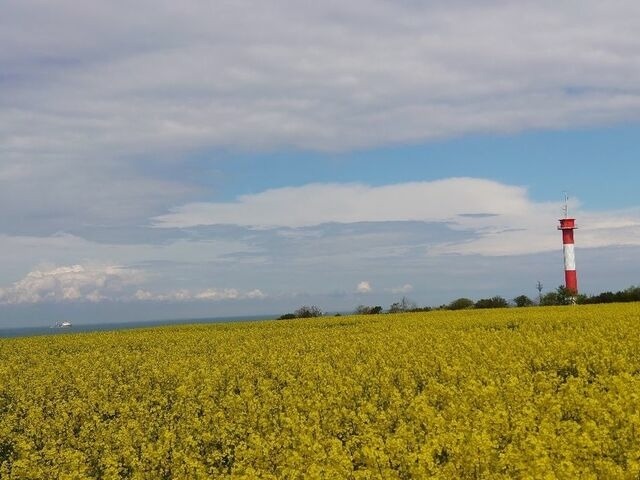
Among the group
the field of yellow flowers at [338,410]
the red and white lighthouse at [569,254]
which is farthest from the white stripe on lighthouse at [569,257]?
the field of yellow flowers at [338,410]

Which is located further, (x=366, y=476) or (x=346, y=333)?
(x=346, y=333)

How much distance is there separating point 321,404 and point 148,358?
13.2 meters

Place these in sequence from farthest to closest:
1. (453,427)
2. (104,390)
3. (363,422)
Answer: (104,390)
(363,422)
(453,427)

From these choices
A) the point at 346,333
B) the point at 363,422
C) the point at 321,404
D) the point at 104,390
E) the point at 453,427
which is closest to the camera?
the point at 453,427

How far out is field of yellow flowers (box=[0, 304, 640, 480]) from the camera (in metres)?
9.14

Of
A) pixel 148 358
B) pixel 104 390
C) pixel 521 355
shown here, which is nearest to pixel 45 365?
pixel 148 358

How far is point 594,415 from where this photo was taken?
11438 mm

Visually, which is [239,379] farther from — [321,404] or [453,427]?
[453,427]

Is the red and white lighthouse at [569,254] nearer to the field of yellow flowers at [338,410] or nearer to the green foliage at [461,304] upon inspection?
the green foliage at [461,304]

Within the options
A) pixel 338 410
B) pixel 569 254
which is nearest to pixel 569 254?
pixel 569 254

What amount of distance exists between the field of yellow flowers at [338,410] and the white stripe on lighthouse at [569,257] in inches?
1887

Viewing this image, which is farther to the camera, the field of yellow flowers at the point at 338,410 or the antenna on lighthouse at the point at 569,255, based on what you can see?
the antenna on lighthouse at the point at 569,255

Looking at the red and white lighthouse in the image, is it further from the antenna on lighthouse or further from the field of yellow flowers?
the field of yellow flowers

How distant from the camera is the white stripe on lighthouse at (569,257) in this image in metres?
74.7
